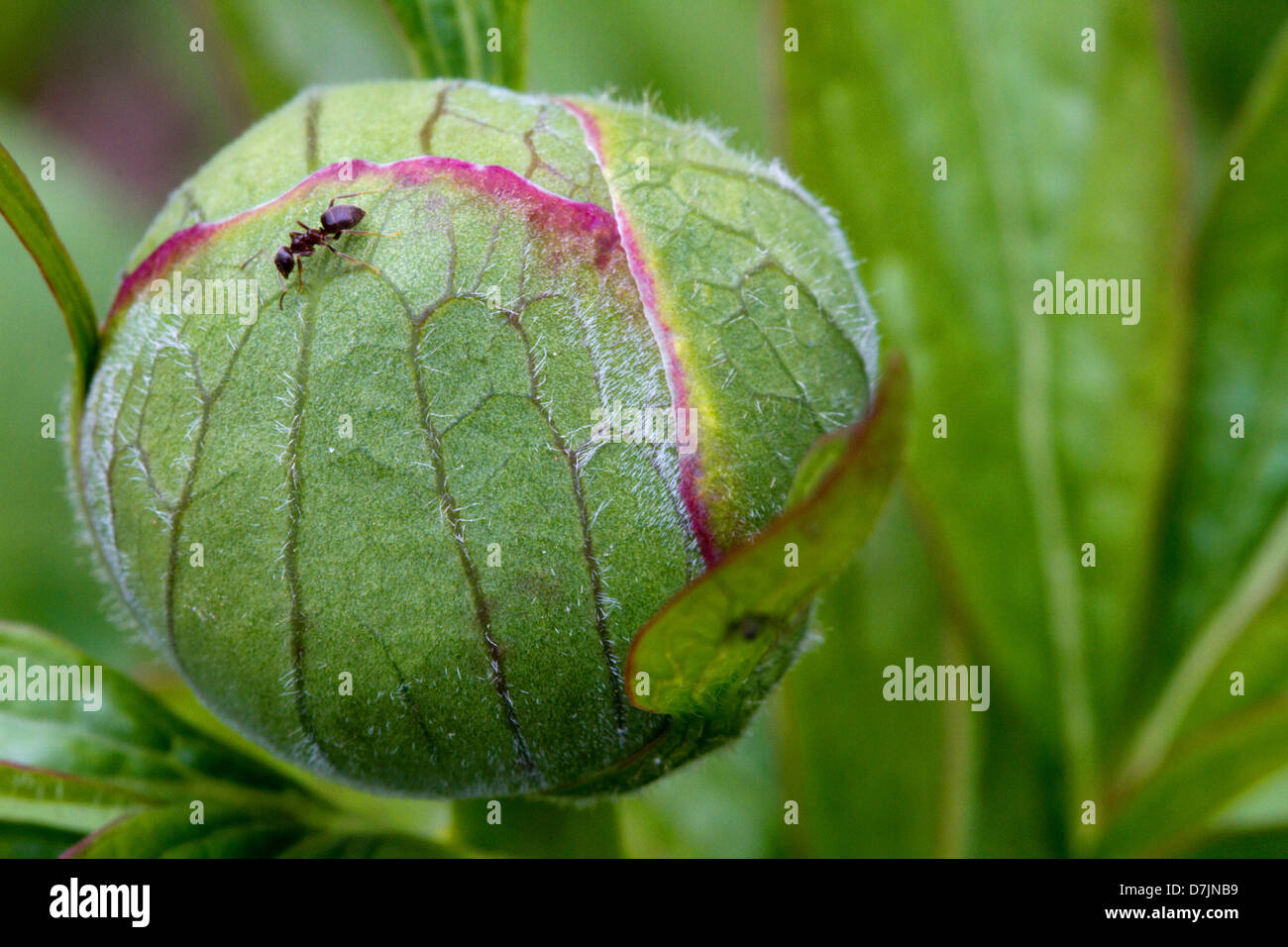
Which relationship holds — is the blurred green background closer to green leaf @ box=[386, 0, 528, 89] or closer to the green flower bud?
green leaf @ box=[386, 0, 528, 89]

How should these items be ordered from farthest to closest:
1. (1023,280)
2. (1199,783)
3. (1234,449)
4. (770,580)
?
(1234,449) → (1023,280) → (1199,783) → (770,580)

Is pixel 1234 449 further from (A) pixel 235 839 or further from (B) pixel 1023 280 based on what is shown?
(A) pixel 235 839

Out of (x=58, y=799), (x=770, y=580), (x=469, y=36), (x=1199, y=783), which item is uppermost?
(x=469, y=36)

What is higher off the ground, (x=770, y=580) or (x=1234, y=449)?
(x=1234, y=449)

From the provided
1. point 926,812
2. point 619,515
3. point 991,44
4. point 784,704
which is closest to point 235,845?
point 619,515

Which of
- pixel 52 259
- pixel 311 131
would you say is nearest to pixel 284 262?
pixel 311 131

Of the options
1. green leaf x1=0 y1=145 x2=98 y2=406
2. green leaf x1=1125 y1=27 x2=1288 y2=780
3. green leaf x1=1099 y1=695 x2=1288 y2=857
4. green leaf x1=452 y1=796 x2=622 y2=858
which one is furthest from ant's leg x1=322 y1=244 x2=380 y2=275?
green leaf x1=1125 y1=27 x2=1288 y2=780
